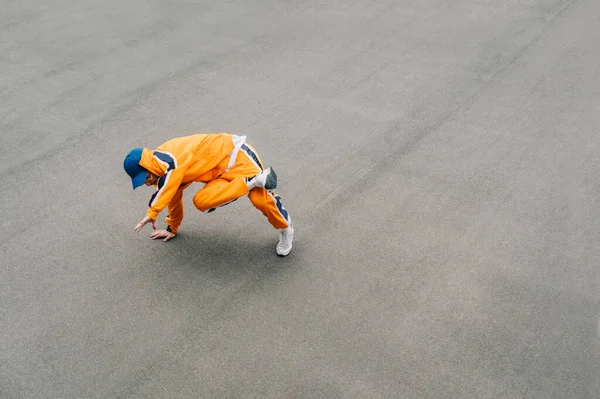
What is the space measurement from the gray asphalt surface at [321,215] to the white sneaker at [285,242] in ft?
0.29

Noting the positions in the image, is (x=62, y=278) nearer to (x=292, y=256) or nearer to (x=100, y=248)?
(x=100, y=248)

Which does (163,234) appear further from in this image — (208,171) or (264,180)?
(264,180)

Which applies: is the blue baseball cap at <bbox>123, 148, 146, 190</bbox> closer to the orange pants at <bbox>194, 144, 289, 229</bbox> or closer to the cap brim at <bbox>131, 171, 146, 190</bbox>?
the cap brim at <bbox>131, 171, 146, 190</bbox>

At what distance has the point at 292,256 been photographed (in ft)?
18.2

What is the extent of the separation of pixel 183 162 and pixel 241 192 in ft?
1.72

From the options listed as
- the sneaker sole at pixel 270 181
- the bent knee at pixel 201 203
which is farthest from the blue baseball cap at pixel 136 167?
the sneaker sole at pixel 270 181

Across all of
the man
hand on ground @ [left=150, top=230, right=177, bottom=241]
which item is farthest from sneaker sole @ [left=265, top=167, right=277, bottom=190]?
hand on ground @ [left=150, top=230, right=177, bottom=241]

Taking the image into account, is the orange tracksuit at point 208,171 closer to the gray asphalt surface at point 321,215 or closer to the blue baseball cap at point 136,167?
the blue baseball cap at point 136,167

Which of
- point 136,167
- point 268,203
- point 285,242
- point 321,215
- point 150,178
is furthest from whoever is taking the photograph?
point 321,215

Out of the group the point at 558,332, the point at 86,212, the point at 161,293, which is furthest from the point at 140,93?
the point at 558,332

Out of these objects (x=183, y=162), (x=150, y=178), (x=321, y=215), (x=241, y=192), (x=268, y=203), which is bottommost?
(x=321, y=215)

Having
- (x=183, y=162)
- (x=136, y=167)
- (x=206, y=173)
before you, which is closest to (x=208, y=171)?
(x=206, y=173)

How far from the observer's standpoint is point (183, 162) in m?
4.95

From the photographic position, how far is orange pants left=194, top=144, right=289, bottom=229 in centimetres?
502
